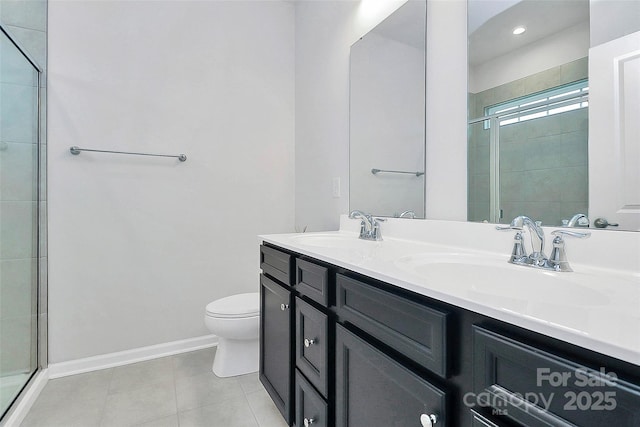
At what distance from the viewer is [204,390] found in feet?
5.64

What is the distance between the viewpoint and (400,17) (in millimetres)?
1507

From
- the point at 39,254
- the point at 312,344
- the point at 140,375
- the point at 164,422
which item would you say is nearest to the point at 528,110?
the point at 312,344

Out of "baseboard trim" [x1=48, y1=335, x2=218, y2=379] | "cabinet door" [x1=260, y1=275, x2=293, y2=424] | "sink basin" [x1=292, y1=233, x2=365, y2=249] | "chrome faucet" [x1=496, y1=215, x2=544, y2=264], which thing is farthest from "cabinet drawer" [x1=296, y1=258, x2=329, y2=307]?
"baseboard trim" [x1=48, y1=335, x2=218, y2=379]

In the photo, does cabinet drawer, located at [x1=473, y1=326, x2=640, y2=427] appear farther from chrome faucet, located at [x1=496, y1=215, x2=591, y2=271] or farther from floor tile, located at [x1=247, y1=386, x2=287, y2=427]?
floor tile, located at [x1=247, y1=386, x2=287, y2=427]

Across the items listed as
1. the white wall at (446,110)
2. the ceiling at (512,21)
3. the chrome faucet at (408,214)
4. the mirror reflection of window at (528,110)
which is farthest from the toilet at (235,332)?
the ceiling at (512,21)

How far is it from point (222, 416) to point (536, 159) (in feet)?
5.45

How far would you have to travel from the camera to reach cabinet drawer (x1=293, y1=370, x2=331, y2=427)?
1.03 meters

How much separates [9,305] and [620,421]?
7.61 feet

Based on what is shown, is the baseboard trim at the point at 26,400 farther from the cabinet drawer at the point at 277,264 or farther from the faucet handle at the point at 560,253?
the faucet handle at the point at 560,253

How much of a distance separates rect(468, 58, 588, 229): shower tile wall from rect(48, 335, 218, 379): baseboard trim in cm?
196

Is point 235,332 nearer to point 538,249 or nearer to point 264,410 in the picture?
point 264,410

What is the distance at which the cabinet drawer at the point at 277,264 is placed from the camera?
127cm

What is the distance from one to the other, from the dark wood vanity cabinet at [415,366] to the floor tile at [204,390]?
48 cm

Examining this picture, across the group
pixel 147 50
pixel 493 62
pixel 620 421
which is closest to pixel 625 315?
pixel 620 421
